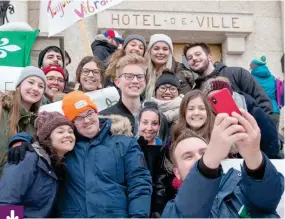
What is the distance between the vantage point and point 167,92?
5.10 metres

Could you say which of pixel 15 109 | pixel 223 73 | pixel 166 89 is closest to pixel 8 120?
pixel 15 109

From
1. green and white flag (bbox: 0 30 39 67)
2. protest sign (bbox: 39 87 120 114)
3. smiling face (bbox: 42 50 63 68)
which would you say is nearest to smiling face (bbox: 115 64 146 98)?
protest sign (bbox: 39 87 120 114)

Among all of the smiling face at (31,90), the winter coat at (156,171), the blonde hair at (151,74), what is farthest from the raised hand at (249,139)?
the blonde hair at (151,74)

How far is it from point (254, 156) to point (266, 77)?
518cm

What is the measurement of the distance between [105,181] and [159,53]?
2.36 meters

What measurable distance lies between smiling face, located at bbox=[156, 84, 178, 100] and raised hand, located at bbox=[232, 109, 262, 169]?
2.83m

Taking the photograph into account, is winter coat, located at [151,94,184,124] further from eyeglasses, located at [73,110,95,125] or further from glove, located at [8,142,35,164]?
glove, located at [8,142,35,164]

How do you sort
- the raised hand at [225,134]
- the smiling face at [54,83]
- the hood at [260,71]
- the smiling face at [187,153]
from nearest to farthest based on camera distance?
the raised hand at [225,134] < the smiling face at [187,153] < the smiling face at [54,83] < the hood at [260,71]

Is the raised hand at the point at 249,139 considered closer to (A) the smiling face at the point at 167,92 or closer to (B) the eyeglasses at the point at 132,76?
(B) the eyeglasses at the point at 132,76

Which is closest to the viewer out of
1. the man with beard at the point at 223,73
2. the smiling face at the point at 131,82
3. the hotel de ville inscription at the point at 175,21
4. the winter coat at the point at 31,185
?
the winter coat at the point at 31,185

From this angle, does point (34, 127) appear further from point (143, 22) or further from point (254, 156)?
point (143, 22)

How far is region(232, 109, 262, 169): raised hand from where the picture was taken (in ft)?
7.07

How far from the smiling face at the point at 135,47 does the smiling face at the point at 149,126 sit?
1316 mm

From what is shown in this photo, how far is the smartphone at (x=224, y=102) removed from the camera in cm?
216
